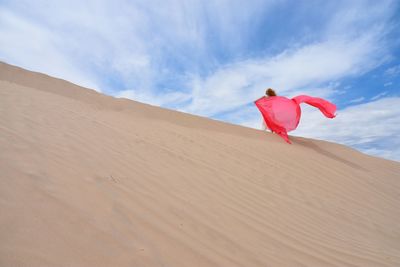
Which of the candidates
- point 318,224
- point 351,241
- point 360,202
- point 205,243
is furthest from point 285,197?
point 205,243

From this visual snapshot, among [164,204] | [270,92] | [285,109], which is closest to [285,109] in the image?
[285,109]

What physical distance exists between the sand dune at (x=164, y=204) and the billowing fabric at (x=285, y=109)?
7.92 feet

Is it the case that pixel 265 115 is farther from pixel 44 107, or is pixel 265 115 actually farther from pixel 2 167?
pixel 2 167

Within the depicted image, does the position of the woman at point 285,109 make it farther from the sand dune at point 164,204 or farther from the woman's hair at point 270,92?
the sand dune at point 164,204

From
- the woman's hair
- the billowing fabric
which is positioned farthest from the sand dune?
the woman's hair

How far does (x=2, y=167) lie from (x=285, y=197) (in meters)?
3.02

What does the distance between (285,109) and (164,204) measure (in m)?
5.86

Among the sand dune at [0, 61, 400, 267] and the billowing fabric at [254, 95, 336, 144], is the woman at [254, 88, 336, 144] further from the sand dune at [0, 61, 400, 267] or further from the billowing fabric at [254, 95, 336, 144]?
the sand dune at [0, 61, 400, 267]

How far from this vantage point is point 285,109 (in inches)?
295

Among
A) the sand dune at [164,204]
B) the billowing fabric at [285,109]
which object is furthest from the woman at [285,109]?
the sand dune at [164,204]

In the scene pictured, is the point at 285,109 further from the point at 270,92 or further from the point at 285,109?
the point at 270,92

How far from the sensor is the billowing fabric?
295 inches

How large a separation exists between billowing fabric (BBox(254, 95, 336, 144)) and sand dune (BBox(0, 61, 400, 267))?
2413 millimetres

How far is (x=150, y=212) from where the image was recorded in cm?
214
